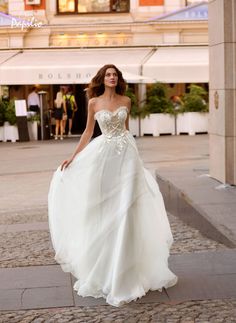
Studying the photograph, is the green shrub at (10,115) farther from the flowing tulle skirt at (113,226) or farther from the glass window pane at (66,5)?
the flowing tulle skirt at (113,226)

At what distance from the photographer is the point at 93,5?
90.7 ft

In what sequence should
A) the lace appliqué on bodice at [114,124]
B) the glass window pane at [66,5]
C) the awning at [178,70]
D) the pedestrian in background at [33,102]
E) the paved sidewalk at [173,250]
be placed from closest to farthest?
1. the paved sidewalk at [173,250]
2. the lace appliqué on bodice at [114,124]
3. the awning at [178,70]
4. the pedestrian in background at [33,102]
5. the glass window pane at [66,5]

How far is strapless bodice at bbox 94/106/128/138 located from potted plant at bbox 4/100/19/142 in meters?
18.4

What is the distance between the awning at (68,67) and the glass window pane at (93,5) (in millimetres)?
2578

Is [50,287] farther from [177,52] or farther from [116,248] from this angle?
[177,52]

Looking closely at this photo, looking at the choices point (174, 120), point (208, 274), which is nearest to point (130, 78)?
point (174, 120)

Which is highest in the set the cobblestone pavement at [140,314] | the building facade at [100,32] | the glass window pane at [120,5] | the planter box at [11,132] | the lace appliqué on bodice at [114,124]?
the glass window pane at [120,5]

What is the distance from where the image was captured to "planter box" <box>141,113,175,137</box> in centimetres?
2397

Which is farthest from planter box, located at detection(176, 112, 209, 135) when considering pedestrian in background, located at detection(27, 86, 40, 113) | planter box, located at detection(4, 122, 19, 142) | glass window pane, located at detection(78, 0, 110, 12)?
glass window pane, located at detection(78, 0, 110, 12)

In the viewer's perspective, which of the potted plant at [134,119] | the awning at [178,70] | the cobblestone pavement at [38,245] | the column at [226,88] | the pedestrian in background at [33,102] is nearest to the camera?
the cobblestone pavement at [38,245]

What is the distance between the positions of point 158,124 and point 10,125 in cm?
505

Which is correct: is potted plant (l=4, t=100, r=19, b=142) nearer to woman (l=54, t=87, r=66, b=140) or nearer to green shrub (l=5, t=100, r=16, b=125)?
green shrub (l=5, t=100, r=16, b=125)

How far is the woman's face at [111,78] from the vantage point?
555 centimetres

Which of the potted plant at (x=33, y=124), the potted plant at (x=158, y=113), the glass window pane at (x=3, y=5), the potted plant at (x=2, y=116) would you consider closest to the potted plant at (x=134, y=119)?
the potted plant at (x=158, y=113)
